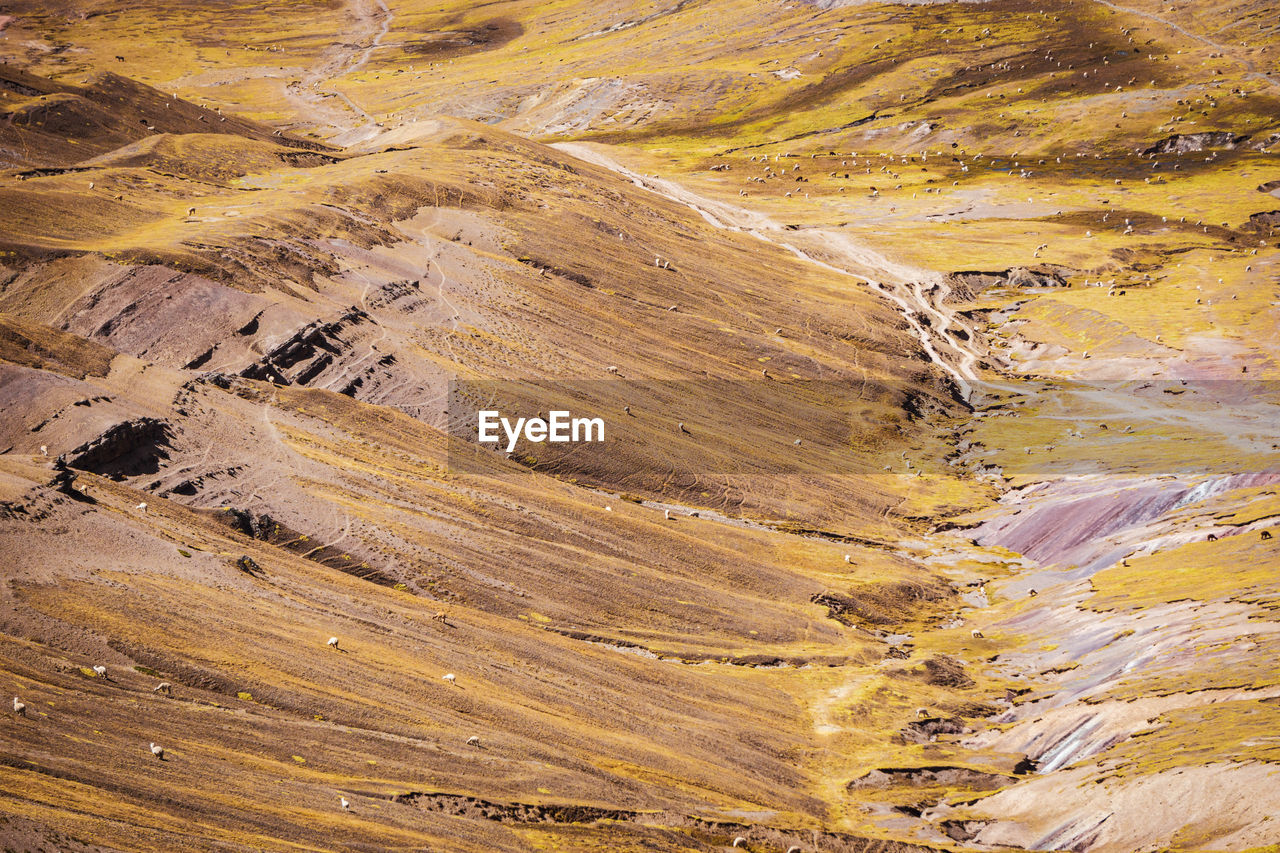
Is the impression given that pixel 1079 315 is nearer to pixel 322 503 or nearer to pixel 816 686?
pixel 816 686

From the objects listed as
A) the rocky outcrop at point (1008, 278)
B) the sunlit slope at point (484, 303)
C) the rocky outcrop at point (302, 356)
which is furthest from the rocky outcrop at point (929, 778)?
the rocky outcrop at point (1008, 278)

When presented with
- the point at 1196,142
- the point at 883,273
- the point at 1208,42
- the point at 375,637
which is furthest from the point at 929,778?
the point at 1208,42

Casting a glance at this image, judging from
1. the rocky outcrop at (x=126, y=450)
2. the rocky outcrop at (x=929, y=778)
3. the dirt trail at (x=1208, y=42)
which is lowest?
the rocky outcrop at (x=929, y=778)

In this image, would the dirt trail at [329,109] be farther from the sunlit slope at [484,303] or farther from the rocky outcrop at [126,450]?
the rocky outcrop at [126,450]

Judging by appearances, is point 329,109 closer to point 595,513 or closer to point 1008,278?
point 1008,278

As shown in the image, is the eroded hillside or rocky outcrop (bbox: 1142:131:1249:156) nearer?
the eroded hillside

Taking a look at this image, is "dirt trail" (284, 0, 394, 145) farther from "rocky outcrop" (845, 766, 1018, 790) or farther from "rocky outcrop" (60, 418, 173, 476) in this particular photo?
"rocky outcrop" (845, 766, 1018, 790)

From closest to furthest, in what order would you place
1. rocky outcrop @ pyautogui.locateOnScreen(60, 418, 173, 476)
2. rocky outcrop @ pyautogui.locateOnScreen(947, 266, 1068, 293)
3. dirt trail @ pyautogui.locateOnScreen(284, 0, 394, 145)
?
1. rocky outcrop @ pyautogui.locateOnScreen(60, 418, 173, 476)
2. rocky outcrop @ pyautogui.locateOnScreen(947, 266, 1068, 293)
3. dirt trail @ pyautogui.locateOnScreen(284, 0, 394, 145)

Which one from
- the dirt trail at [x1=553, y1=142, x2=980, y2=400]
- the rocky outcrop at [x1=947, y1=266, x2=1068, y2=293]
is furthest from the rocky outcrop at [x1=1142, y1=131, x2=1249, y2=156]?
the dirt trail at [x1=553, y1=142, x2=980, y2=400]
